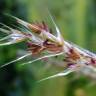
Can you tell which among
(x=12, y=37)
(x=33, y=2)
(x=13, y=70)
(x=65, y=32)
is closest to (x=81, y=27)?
(x=65, y=32)

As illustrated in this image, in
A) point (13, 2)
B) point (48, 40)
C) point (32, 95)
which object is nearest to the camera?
point (48, 40)

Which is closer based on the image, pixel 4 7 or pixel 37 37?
pixel 37 37

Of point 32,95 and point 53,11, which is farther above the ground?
point 53,11

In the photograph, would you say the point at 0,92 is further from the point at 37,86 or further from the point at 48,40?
the point at 48,40

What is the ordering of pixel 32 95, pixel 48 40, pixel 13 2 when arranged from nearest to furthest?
pixel 48 40
pixel 32 95
pixel 13 2

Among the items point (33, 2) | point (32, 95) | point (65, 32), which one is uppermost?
point (33, 2)

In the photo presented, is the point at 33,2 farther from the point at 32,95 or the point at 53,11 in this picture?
the point at 32,95
